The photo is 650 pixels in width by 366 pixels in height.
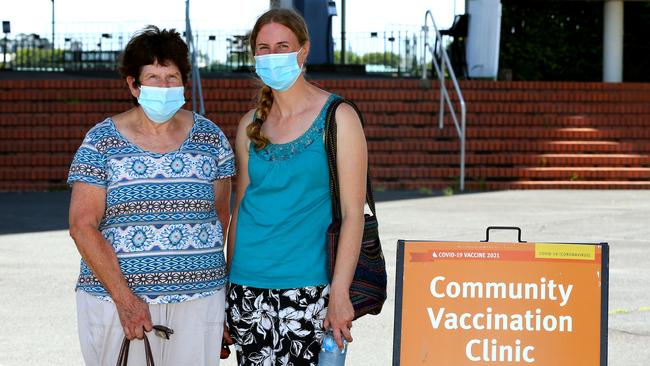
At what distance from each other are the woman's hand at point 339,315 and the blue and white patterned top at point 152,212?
399 millimetres

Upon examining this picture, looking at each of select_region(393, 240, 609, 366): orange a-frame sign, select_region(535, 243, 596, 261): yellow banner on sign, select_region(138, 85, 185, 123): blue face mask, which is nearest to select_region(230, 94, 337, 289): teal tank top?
select_region(138, 85, 185, 123): blue face mask

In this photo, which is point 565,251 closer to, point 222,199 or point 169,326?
point 222,199

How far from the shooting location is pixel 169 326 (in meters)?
3.96

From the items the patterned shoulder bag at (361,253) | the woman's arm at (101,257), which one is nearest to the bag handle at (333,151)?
the patterned shoulder bag at (361,253)

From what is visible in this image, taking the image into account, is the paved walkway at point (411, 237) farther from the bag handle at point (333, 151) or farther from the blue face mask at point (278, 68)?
the blue face mask at point (278, 68)

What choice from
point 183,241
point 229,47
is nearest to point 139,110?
point 183,241

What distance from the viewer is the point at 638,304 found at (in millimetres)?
8344

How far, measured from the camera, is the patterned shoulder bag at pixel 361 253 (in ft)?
13.0

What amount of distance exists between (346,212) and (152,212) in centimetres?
62

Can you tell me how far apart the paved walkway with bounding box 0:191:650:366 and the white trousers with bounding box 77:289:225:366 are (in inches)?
109

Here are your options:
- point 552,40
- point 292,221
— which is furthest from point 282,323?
point 552,40

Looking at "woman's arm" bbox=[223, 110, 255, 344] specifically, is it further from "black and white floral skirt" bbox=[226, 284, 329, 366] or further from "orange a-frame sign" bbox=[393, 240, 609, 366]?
"orange a-frame sign" bbox=[393, 240, 609, 366]

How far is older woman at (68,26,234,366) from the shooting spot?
3.87 metres

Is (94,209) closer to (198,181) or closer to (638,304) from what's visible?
(198,181)
